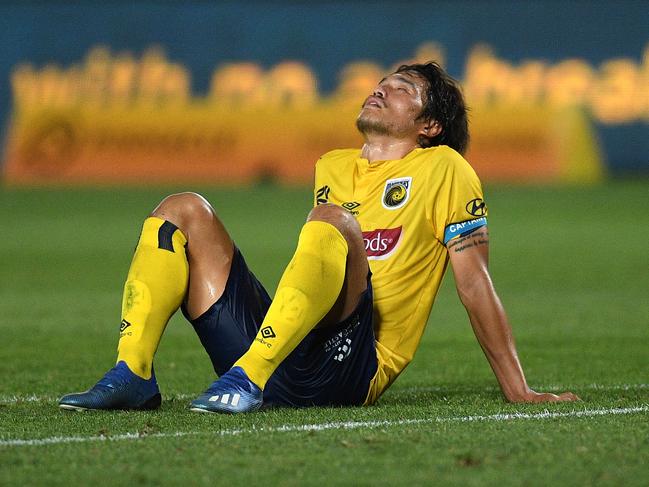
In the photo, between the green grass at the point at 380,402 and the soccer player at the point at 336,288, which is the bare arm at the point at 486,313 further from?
the green grass at the point at 380,402

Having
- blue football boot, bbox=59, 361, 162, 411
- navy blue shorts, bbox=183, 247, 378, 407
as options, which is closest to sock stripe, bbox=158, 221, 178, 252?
navy blue shorts, bbox=183, 247, 378, 407

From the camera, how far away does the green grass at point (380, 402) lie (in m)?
3.32

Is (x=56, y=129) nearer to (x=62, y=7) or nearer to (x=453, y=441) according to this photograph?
(x=62, y=7)

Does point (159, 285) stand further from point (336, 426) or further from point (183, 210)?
point (336, 426)

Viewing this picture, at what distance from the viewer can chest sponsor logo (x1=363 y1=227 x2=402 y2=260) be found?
4.49m

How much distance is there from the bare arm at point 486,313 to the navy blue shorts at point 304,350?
373 mm

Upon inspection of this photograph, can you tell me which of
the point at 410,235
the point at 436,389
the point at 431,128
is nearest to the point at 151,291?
the point at 410,235

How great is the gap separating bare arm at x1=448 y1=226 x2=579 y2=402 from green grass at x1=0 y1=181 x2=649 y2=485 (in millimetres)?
106

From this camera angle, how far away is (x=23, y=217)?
20.0 m

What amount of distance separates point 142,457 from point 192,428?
462 mm

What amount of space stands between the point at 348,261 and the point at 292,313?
0.91 feet

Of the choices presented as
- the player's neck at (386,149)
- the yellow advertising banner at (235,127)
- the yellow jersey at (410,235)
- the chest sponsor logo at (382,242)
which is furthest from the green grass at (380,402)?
the yellow advertising banner at (235,127)

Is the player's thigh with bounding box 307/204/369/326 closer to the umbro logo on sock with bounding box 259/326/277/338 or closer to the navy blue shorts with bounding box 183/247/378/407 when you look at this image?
the navy blue shorts with bounding box 183/247/378/407

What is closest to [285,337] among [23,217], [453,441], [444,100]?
[453,441]
